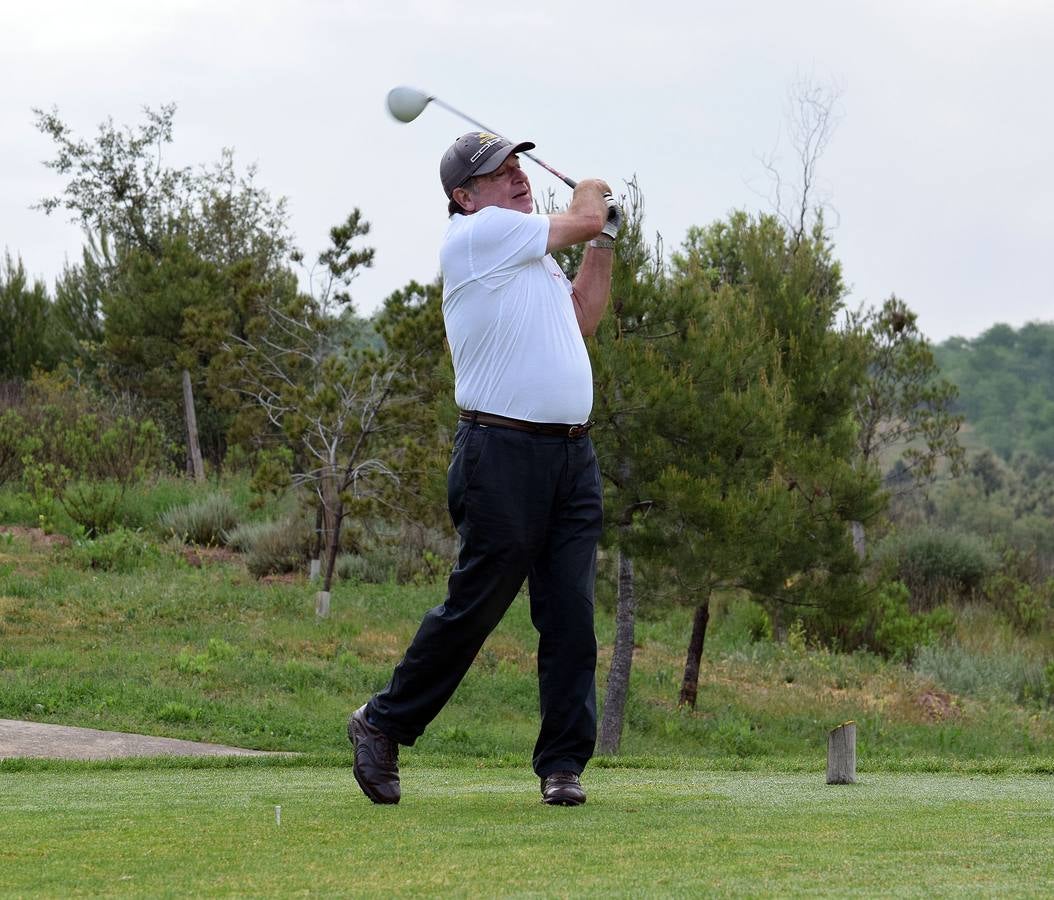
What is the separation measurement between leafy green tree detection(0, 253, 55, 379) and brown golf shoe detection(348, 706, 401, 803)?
29.3 meters

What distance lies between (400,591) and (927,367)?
12135 millimetres

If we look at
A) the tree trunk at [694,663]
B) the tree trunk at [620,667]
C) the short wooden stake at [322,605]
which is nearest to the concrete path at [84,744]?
the tree trunk at [620,667]

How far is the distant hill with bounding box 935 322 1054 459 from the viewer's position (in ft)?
310

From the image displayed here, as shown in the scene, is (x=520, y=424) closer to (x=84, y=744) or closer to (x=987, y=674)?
(x=84, y=744)

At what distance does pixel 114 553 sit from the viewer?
1792 centimetres

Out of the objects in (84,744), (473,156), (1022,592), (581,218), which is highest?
(473,156)

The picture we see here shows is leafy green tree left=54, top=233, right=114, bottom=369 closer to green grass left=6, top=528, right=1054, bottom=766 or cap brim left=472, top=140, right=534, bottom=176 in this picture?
green grass left=6, top=528, right=1054, bottom=766

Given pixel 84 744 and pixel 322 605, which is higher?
pixel 322 605

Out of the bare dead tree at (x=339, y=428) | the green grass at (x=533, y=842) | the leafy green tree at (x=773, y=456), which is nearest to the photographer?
the green grass at (x=533, y=842)

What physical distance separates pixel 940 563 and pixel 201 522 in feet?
38.9

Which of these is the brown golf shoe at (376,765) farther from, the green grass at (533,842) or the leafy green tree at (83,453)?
the leafy green tree at (83,453)

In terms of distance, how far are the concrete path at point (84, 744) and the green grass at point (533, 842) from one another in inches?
152

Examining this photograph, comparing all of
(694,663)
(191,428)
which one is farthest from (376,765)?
(191,428)

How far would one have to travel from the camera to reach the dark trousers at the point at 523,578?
435 centimetres
